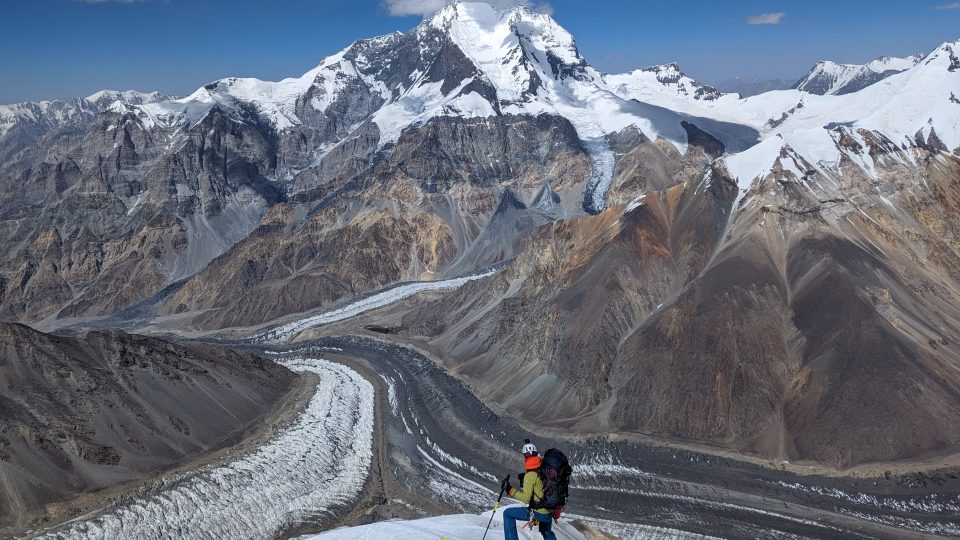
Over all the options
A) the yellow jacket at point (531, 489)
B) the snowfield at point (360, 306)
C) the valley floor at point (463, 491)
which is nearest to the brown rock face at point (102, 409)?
the valley floor at point (463, 491)

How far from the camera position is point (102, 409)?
223 feet

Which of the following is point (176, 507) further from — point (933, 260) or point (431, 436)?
point (933, 260)

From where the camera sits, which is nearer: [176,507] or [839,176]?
[176,507]

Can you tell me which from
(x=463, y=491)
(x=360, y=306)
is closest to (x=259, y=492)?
(x=463, y=491)

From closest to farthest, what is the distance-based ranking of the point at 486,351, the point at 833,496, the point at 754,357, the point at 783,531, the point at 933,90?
the point at 783,531 < the point at 833,496 < the point at 754,357 < the point at 486,351 < the point at 933,90

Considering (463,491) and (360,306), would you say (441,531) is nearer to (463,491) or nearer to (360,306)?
(463,491)

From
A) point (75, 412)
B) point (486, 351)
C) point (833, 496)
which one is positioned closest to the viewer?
point (833, 496)

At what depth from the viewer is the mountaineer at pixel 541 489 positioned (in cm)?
2183

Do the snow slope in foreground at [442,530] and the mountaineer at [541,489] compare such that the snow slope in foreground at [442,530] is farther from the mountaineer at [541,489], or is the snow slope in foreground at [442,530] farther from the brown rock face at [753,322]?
the brown rock face at [753,322]

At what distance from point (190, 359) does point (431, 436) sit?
2976 centimetres

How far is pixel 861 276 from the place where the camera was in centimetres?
8494

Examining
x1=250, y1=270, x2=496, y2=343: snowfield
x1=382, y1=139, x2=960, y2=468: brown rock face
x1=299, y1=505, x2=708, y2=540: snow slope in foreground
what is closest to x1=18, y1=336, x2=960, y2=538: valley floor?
x1=382, y1=139, x2=960, y2=468: brown rock face

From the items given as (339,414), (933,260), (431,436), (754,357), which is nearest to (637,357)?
(754,357)

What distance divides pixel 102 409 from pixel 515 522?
190 feet
